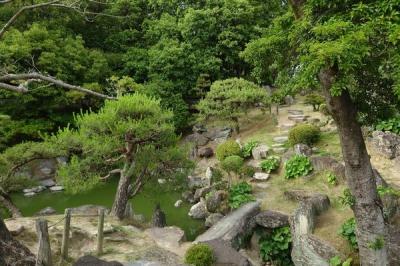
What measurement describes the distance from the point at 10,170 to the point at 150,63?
495 inches

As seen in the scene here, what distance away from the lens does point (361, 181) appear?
7129 millimetres

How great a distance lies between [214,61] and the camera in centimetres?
2338

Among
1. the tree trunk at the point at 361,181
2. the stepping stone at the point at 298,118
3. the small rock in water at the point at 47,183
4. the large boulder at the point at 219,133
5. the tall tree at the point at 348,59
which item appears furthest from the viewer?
the large boulder at the point at 219,133

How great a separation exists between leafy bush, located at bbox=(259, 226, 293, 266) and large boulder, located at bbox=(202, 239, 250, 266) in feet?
6.38

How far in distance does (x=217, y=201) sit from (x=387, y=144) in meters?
5.84

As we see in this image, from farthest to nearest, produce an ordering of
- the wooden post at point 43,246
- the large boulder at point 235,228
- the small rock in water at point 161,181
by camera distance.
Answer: the small rock in water at point 161,181
the large boulder at point 235,228
the wooden post at point 43,246

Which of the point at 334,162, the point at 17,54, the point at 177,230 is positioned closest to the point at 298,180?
the point at 334,162

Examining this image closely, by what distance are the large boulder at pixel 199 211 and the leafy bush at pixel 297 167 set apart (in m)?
3.19

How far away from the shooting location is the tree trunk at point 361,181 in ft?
22.6

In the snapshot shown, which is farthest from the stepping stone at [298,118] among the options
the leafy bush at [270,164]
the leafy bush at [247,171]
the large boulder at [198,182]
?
the leafy bush at [247,171]

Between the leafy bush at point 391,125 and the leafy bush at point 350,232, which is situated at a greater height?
the leafy bush at point 391,125

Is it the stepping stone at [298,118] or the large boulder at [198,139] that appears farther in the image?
the large boulder at [198,139]

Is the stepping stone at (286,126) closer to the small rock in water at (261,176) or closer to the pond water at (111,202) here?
the small rock in water at (261,176)

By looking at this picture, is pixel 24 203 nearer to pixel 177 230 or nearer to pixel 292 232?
pixel 177 230
